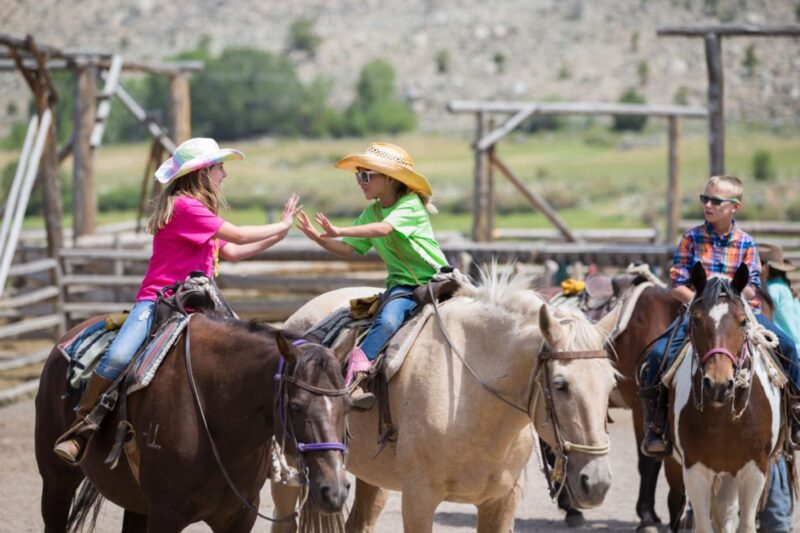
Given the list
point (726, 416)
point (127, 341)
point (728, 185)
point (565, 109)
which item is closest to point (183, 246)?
point (127, 341)

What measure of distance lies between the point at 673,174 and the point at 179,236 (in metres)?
12.6

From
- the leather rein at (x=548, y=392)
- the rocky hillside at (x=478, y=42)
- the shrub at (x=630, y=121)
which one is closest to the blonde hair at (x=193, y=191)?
the leather rein at (x=548, y=392)

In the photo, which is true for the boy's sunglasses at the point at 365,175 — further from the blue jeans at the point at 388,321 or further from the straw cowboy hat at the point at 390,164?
the blue jeans at the point at 388,321

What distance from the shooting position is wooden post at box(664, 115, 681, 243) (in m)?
16.8

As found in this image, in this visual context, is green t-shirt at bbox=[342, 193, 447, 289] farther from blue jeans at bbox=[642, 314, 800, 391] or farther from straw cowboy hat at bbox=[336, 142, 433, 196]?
blue jeans at bbox=[642, 314, 800, 391]

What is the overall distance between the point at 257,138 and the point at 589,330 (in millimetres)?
69976

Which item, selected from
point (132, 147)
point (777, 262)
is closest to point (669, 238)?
point (777, 262)

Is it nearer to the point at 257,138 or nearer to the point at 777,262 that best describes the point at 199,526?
the point at 777,262

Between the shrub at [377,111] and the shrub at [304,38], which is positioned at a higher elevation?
the shrub at [304,38]

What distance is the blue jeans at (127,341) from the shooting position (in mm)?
5453

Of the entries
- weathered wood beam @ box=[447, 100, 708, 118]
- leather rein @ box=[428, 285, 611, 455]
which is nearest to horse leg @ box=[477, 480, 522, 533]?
leather rein @ box=[428, 285, 611, 455]

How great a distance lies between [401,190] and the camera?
6.38 m

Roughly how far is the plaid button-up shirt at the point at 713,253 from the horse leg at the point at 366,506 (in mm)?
2176

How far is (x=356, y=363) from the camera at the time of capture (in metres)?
5.79
